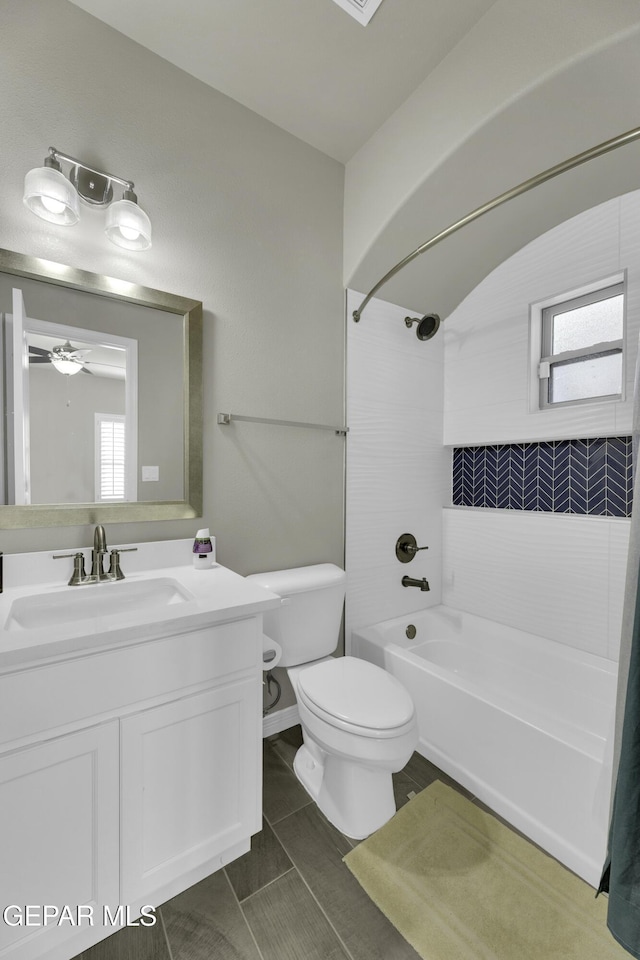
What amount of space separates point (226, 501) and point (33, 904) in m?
1.20

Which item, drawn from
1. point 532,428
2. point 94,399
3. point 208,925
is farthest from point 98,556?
point 532,428

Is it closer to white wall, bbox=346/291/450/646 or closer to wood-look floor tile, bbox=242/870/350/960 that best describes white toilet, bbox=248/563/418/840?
wood-look floor tile, bbox=242/870/350/960

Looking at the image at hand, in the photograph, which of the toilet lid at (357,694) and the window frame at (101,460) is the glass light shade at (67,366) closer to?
the window frame at (101,460)

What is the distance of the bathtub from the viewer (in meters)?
1.25

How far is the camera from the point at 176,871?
3.54 ft

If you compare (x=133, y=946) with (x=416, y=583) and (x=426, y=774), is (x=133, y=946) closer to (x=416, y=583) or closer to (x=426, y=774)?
(x=426, y=774)

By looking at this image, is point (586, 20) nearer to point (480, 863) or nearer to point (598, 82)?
point (598, 82)

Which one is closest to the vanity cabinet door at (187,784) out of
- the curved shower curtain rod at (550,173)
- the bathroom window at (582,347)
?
the curved shower curtain rod at (550,173)

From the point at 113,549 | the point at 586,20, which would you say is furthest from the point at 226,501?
the point at 586,20

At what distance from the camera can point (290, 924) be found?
108 cm

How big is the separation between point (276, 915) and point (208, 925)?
179 millimetres

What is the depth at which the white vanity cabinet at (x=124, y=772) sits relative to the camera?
88 cm

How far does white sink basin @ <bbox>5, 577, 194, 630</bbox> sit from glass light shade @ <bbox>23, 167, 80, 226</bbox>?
3.86 ft

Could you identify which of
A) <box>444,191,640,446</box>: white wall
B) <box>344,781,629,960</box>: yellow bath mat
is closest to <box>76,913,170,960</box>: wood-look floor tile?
<box>344,781,629,960</box>: yellow bath mat
